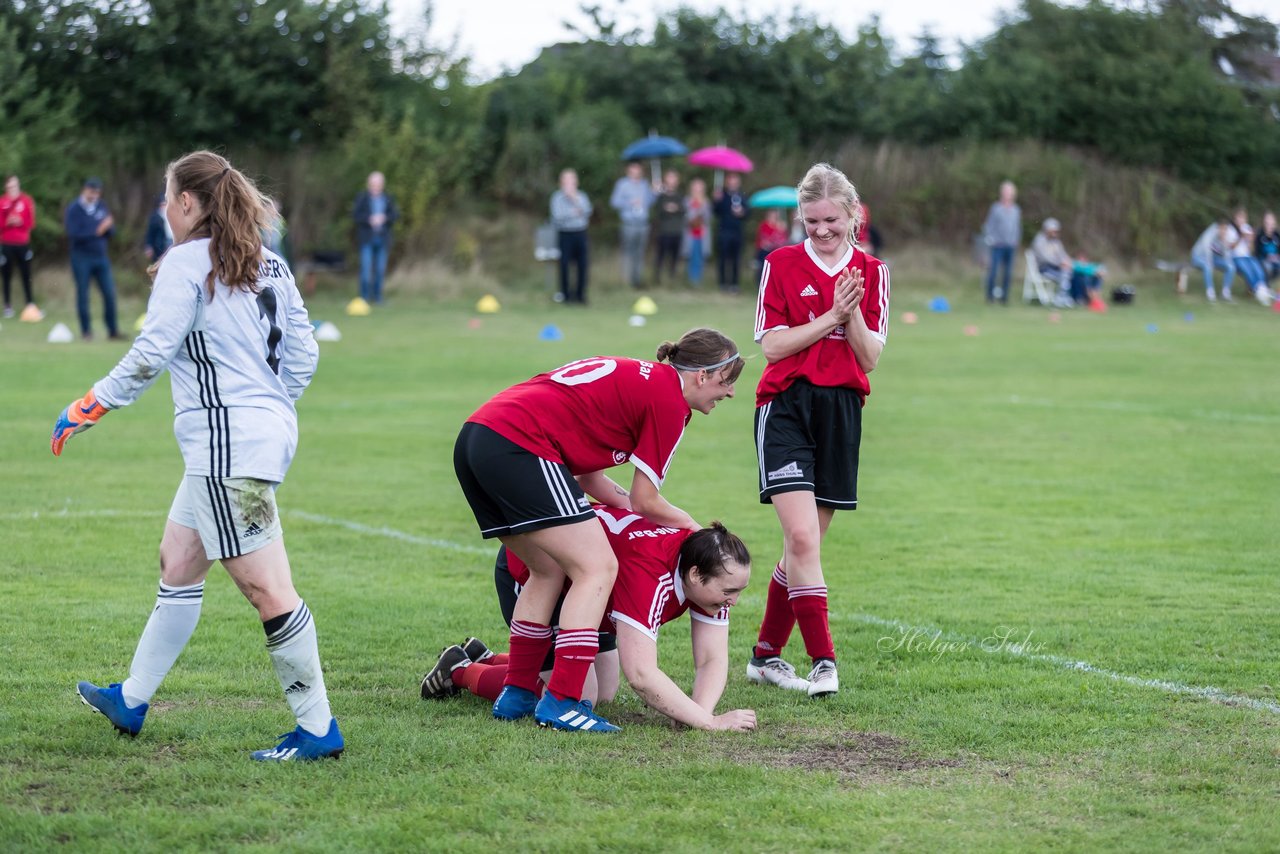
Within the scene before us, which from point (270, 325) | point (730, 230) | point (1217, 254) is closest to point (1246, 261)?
point (1217, 254)

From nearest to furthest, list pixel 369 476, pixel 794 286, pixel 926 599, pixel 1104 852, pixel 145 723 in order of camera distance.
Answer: pixel 1104 852, pixel 145 723, pixel 794 286, pixel 926 599, pixel 369 476

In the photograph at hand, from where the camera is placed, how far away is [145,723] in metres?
4.92

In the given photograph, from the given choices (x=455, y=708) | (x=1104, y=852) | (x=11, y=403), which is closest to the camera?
(x=1104, y=852)

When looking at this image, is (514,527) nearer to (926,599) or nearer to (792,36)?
(926,599)

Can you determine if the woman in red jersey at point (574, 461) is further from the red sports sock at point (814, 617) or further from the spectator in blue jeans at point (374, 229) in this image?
the spectator in blue jeans at point (374, 229)

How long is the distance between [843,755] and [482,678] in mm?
1371

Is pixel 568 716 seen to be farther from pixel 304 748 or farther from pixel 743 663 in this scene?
pixel 743 663

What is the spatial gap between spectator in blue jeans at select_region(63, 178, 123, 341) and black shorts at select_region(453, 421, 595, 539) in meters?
15.3

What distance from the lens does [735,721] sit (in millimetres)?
5020

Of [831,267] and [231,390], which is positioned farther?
[831,267]

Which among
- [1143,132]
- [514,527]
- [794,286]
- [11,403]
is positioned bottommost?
[11,403]

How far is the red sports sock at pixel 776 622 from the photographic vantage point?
19.2 feet

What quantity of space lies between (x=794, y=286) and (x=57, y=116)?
24.3m

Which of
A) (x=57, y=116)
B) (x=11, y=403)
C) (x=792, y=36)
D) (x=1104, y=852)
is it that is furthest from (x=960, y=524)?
(x=792, y=36)
